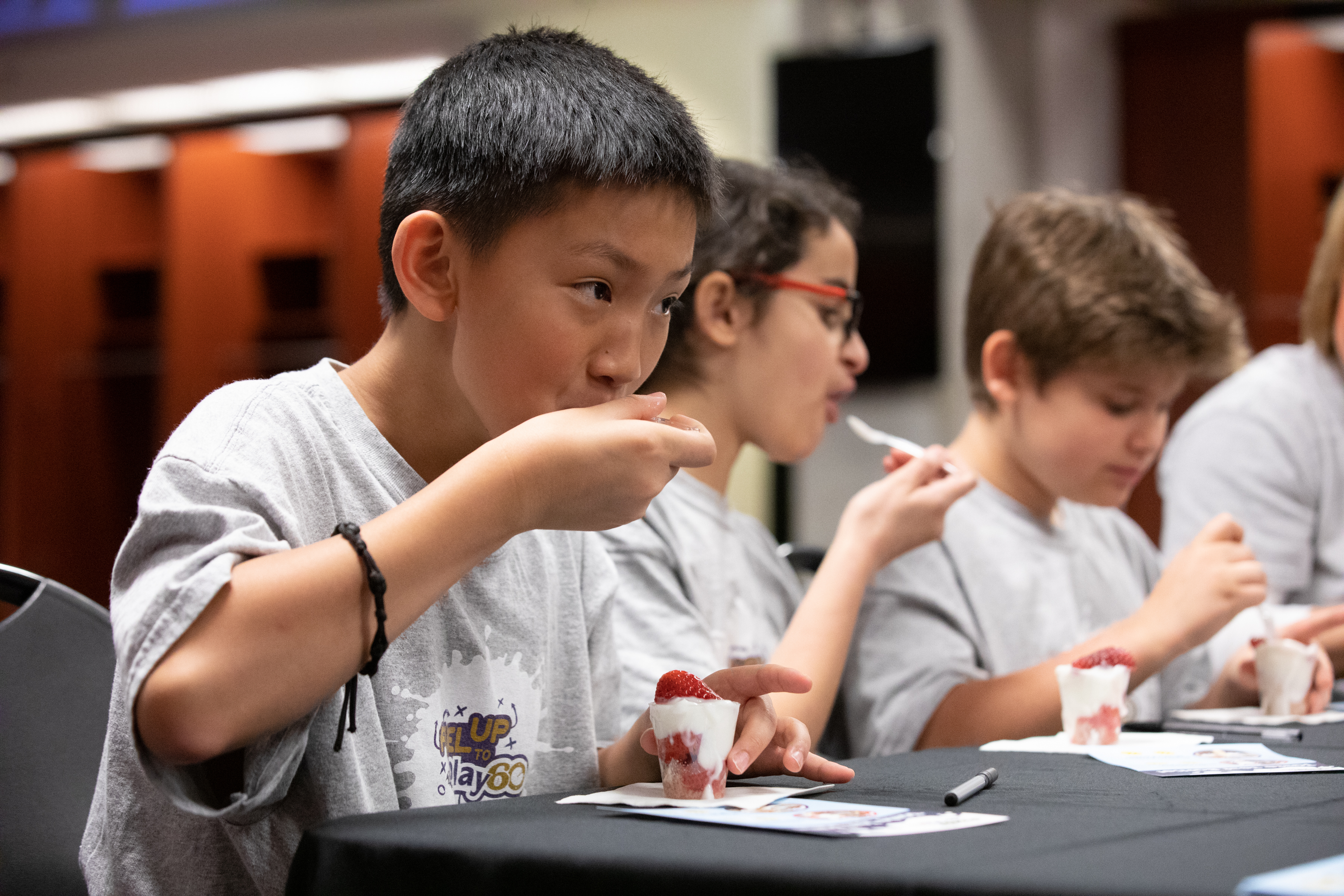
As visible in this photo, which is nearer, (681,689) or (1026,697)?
(681,689)

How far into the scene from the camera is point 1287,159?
434cm

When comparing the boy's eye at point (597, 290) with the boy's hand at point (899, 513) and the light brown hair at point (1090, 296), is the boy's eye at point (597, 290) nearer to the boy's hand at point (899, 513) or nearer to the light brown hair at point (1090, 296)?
the boy's hand at point (899, 513)

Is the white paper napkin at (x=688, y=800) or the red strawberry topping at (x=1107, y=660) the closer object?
the white paper napkin at (x=688, y=800)

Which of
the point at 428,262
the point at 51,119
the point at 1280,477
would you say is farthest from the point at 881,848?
the point at 51,119

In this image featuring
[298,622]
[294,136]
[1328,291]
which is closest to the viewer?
[298,622]

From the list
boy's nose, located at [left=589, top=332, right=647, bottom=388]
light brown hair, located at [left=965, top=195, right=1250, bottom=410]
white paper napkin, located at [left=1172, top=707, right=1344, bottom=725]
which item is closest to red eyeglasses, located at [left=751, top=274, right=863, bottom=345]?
light brown hair, located at [left=965, top=195, right=1250, bottom=410]

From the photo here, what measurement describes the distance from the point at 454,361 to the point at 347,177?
4.49 metres

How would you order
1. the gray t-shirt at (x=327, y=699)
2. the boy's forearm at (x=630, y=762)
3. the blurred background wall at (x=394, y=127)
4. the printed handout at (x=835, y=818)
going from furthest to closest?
1. the blurred background wall at (x=394, y=127)
2. the boy's forearm at (x=630, y=762)
3. the gray t-shirt at (x=327, y=699)
4. the printed handout at (x=835, y=818)

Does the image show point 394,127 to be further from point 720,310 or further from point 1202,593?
point 1202,593

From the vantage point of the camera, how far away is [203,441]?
94 cm

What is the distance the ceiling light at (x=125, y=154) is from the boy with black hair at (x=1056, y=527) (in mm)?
4548

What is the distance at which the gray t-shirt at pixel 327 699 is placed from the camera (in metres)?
0.85

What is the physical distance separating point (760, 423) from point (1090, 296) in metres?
0.51

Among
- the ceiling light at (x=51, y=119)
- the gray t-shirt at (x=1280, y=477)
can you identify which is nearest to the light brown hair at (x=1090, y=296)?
the gray t-shirt at (x=1280, y=477)
